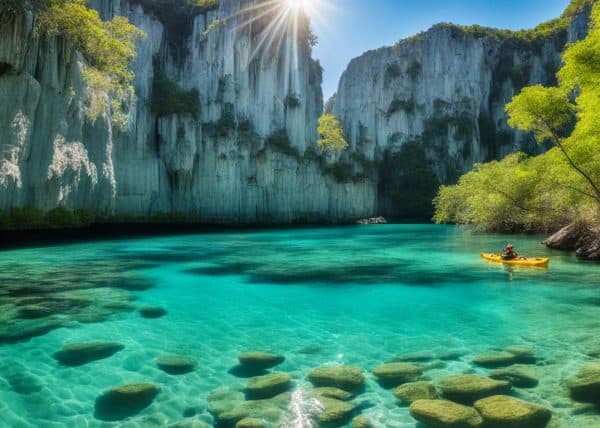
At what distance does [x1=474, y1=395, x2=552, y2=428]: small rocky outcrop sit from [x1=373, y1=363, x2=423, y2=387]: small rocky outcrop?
130 centimetres

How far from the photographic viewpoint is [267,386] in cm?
655

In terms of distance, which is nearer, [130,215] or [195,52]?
[130,215]

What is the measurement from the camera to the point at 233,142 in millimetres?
52594

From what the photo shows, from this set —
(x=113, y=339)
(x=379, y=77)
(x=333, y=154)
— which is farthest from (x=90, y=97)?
(x=379, y=77)

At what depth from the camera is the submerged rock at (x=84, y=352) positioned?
304 inches

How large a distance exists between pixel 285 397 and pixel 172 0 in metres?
57.1

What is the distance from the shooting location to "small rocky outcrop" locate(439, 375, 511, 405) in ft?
20.0

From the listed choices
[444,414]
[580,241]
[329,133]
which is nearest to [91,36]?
[444,414]

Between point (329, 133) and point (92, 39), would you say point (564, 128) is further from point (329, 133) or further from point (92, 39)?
point (329, 133)

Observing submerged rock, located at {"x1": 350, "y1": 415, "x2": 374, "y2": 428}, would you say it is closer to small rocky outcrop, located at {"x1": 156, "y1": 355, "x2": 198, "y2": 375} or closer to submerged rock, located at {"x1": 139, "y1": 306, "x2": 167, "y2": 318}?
small rocky outcrop, located at {"x1": 156, "y1": 355, "x2": 198, "y2": 375}

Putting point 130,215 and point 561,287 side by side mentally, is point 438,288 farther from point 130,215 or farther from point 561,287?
point 130,215

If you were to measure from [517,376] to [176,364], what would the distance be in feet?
17.8

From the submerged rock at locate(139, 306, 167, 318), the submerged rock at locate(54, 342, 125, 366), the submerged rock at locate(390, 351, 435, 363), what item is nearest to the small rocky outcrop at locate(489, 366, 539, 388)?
the submerged rock at locate(390, 351, 435, 363)

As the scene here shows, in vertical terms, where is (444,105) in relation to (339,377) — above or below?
above
